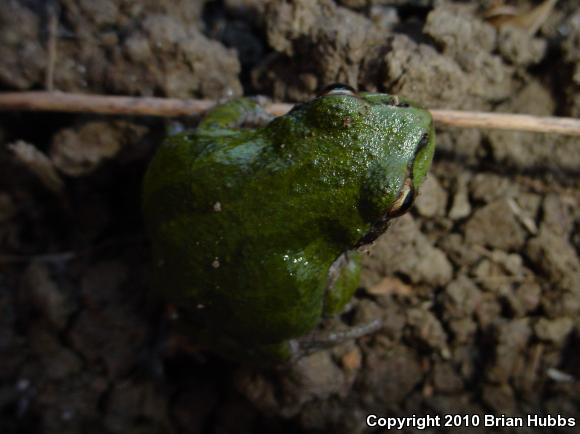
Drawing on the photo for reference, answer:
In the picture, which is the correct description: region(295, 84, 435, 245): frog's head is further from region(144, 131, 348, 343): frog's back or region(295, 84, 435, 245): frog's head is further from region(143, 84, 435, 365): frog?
region(144, 131, 348, 343): frog's back

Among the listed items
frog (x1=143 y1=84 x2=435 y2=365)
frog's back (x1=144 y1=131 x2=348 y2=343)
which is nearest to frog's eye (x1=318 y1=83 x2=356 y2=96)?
frog (x1=143 y1=84 x2=435 y2=365)

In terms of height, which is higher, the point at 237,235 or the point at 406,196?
the point at 406,196

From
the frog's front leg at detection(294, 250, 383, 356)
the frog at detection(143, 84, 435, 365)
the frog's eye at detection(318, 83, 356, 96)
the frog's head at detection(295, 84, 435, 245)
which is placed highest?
the frog's eye at detection(318, 83, 356, 96)

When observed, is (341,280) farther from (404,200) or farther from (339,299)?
(404,200)

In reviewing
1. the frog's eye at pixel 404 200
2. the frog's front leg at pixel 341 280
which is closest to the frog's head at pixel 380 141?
the frog's eye at pixel 404 200

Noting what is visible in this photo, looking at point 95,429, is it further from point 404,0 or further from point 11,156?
point 404,0

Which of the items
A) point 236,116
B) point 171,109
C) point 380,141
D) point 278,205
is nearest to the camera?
point 380,141

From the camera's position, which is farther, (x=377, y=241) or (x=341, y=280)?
(x=377, y=241)

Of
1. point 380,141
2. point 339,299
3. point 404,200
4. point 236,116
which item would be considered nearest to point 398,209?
point 404,200
